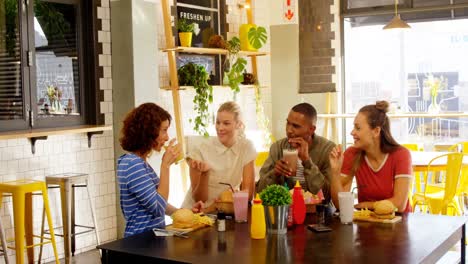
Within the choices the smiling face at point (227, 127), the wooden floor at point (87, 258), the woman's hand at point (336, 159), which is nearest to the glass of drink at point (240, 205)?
the woman's hand at point (336, 159)

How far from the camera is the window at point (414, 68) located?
820 cm

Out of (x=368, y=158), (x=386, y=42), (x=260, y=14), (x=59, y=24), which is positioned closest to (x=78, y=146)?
(x=59, y=24)

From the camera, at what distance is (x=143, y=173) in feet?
11.1

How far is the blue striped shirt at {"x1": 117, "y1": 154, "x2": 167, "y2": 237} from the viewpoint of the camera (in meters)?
3.33

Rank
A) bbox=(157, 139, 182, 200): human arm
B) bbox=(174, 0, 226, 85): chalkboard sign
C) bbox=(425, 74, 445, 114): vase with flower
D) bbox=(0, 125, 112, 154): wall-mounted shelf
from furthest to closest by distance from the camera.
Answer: bbox=(425, 74, 445, 114): vase with flower, bbox=(174, 0, 226, 85): chalkboard sign, bbox=(0, 125, 112, 154): wall-mounted shelf, bbox=(157, 139, 182, 200): human arm

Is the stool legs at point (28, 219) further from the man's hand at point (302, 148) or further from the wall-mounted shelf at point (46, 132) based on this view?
the man's hand at point (302, 148)

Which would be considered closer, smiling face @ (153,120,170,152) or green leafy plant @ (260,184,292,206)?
green leafy plant @ (260,184,292,206)

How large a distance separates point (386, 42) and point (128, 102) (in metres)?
4.04

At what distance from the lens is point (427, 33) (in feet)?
27.6

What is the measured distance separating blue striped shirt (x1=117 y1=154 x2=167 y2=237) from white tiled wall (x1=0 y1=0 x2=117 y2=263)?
226cm

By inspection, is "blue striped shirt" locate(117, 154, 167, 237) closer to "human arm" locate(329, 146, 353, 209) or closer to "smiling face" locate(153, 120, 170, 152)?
"smiling face" locate(153, 120, 170, 152)

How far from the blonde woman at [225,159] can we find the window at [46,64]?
1.92 m

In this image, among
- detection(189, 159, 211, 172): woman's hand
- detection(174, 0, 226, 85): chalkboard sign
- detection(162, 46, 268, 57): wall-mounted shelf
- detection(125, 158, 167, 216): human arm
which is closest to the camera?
detection(125, 158, 167, 216): human arm

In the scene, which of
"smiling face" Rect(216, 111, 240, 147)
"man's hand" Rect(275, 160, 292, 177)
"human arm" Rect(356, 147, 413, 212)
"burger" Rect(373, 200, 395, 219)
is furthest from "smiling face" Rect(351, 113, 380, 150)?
"smiling face" Rect(216, 111, 240, 147)
